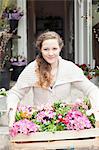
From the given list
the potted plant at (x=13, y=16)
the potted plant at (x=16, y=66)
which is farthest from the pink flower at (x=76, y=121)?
the potted plant at (x=13, y=16)

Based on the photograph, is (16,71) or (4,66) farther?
(16,71)

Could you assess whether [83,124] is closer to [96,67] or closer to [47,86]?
[47,86]

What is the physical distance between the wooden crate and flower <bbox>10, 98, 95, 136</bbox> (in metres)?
0.03

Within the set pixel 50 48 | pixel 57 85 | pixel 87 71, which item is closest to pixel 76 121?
pixel 57 85

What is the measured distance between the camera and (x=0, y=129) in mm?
3822

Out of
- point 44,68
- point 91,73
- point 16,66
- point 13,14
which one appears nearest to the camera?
point 44,68

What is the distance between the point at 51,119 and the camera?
6.27ft

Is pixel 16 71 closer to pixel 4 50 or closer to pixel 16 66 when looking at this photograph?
pixel 16 66

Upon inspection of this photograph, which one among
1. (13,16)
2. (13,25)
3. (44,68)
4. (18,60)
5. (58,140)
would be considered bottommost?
(58,140)

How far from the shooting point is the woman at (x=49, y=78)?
84.5 inches

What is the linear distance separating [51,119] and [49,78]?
0.35 m

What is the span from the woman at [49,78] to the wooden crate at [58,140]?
12.5 inches

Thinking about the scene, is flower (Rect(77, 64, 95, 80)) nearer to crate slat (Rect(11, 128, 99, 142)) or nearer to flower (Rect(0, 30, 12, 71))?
flower (Rect(0, 30, 12, 71))

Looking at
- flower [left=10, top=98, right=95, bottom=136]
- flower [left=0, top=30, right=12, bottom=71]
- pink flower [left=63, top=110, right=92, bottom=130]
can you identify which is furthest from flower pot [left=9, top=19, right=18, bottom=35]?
pink flower [left=63, top=110, right=92, bottom=130]
